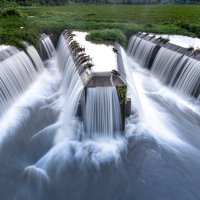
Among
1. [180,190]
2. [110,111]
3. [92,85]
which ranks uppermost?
[92,85]

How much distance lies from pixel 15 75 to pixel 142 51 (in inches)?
509

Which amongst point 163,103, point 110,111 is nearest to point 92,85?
point 110,111

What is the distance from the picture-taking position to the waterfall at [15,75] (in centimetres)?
1702

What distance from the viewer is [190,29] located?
35.2 m

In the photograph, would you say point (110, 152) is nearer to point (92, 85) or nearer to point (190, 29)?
point (92, 85)

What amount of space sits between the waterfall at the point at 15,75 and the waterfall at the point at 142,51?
29.7 feet

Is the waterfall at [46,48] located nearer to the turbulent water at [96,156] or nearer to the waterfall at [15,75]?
the waterfall at [15,75]

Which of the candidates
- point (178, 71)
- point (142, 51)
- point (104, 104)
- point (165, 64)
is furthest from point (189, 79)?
point (142, 51)

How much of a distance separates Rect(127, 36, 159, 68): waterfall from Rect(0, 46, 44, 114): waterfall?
9.05 meters

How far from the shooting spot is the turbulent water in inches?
448

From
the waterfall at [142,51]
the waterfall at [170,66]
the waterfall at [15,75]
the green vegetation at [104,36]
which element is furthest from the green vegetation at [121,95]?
the green vegetation at [104,36]

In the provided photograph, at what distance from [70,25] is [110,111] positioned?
71.5 feet

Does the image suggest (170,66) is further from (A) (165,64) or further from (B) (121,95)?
(B) (121,95)

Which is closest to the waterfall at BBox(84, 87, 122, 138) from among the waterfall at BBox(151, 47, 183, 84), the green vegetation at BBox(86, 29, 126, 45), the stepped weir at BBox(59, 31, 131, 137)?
the stepped weir at BBox(59, 31, 131, 137)
